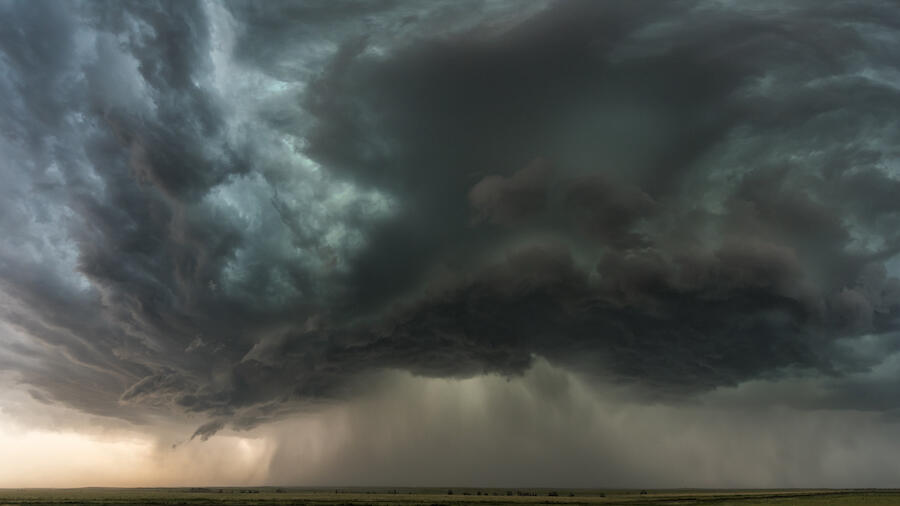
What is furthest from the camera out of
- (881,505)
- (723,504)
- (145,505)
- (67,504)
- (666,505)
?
(67,504)

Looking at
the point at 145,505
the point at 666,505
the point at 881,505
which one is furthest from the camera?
the point at 145,505

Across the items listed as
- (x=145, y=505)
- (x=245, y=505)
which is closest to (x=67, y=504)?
(x=145, y=505)

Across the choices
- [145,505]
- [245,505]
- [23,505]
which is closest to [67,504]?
[23,505]

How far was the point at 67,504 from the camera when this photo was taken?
184 m

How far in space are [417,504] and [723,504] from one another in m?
86.5

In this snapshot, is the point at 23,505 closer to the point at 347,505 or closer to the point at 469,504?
the point at 347,505

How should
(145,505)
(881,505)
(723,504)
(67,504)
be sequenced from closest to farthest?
(881,505)
(723,504)
(145,505)
(67,504)

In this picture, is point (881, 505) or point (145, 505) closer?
point (881, 505)

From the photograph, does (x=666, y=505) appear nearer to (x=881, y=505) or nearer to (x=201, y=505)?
(x=881, y=505)

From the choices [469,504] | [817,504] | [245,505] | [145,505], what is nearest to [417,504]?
[469,504]

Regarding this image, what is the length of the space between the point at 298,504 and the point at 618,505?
9618 cm

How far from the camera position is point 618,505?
15125 cm

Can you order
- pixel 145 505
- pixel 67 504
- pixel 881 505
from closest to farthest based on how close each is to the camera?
pixel 881 505 < pixel 145 505 < pixel 67 504

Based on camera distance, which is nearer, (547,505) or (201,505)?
(547,505)
